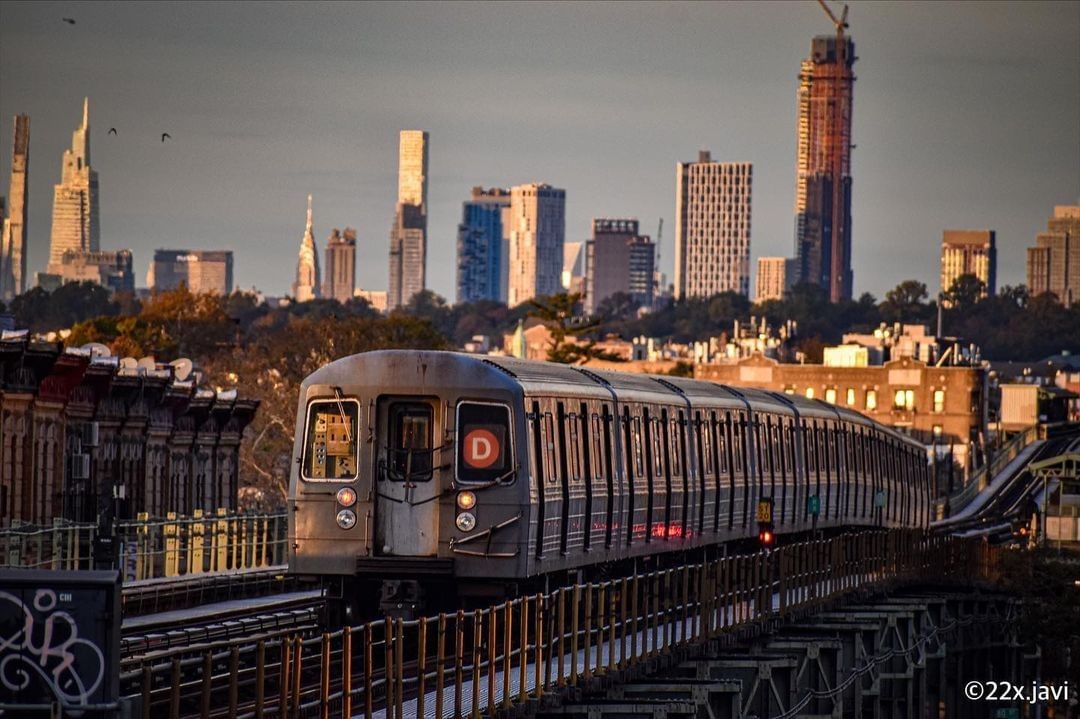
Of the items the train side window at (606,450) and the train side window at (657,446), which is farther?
the train side window at (657,446)

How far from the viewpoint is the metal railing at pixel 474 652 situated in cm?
2183

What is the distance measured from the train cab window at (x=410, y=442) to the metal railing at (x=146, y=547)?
4467 mm

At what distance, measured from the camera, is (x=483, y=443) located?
3105cm

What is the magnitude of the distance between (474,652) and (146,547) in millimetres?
20470

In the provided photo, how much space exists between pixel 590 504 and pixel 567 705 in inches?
268

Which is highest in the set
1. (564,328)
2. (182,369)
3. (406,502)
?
(564,328)

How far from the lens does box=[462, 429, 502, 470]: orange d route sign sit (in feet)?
102

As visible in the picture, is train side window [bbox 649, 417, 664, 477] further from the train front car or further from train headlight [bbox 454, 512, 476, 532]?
train headlight [bbox 454, 512, 476, 532]

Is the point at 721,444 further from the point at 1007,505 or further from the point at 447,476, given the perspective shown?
the point at 1007,505

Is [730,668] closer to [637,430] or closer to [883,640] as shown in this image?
[637,430]

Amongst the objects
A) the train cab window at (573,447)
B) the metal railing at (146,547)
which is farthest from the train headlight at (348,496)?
the metal railing at (146,547)

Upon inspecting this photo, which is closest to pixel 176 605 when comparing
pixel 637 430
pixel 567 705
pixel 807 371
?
pixel 637 430

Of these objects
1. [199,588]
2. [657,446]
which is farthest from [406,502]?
[199,588]

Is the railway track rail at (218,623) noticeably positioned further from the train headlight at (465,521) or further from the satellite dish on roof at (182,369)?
the satellite dish on roof at (182,369)
